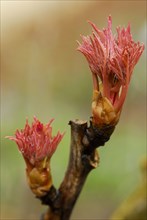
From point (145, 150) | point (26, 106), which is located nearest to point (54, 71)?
point (26, 106)

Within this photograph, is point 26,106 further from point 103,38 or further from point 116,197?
A: point 103,38

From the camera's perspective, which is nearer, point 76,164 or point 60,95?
point 76,164

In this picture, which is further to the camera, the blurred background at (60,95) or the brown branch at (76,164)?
the blurred background at (60,95)

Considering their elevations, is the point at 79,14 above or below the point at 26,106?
above

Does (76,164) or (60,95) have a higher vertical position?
(60,95)

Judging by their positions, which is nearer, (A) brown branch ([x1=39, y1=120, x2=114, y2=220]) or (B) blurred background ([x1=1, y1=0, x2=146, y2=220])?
(A) brown branch ([x1=39, y1=120, x2=114, y2=220])
